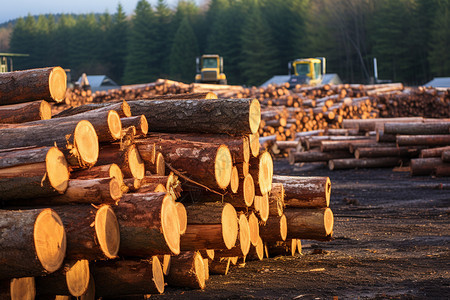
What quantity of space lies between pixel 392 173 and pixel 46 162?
12.1 metres

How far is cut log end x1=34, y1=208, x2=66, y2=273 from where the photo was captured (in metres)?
3.84

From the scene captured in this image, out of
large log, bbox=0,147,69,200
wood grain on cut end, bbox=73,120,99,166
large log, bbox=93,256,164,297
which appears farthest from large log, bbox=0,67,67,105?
large log, bbox=93,256,164,297

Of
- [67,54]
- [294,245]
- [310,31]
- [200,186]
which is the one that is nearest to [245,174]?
[200,186]

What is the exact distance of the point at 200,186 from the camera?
5316 millimetres

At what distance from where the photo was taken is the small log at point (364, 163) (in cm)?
1574

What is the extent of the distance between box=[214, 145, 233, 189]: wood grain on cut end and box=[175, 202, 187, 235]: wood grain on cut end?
0.39 meters

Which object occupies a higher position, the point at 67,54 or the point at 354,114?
the point at 67,54

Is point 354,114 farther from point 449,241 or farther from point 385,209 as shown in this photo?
point 449,241

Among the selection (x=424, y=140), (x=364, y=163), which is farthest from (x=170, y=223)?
(x=364, y=163)

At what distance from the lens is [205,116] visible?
18.8 feet

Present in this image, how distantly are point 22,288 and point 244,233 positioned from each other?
2.21 m

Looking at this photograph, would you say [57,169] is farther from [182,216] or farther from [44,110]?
[44,110]

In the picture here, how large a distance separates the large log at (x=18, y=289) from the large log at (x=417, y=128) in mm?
12410

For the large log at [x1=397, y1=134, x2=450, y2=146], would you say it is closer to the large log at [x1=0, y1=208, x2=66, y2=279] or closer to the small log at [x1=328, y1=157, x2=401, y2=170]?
the small log at [x1=328, y1=157, x2=401, y2=170]
